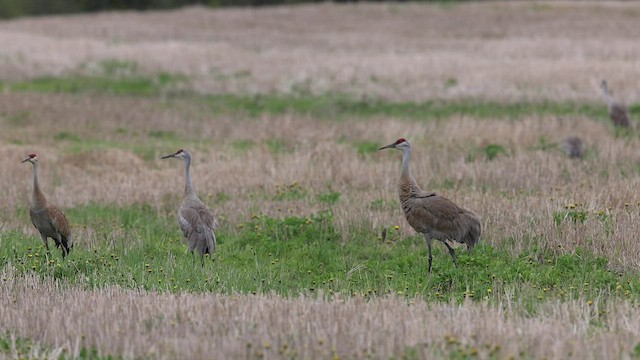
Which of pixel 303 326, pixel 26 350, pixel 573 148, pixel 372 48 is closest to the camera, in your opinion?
pixel 26 350

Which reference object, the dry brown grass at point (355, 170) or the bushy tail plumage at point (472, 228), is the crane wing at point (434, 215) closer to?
the bushy tail plumage at point (472, 228)

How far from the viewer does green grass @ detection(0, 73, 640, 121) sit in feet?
78.2

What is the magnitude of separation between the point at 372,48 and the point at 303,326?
34635mm

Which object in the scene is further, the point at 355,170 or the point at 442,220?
the point at 355,170

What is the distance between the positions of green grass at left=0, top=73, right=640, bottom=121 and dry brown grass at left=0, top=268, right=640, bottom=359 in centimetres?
1553

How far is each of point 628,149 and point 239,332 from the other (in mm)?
11930

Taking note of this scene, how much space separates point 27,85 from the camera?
3136 cm

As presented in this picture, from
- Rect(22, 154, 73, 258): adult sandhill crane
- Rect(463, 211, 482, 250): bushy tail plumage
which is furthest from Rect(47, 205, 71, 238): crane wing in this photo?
Rect(463, 211, 482, 250): bushy tail plumage

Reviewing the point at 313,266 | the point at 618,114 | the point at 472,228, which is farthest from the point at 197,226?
the point at 618,114

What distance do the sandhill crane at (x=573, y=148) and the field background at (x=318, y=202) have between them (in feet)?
1.03

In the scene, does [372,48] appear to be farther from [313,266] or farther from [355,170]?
[313,266]

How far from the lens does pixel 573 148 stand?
16.8 m

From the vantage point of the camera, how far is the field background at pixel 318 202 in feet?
23.6

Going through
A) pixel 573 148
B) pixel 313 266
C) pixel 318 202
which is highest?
pixel 573 148
